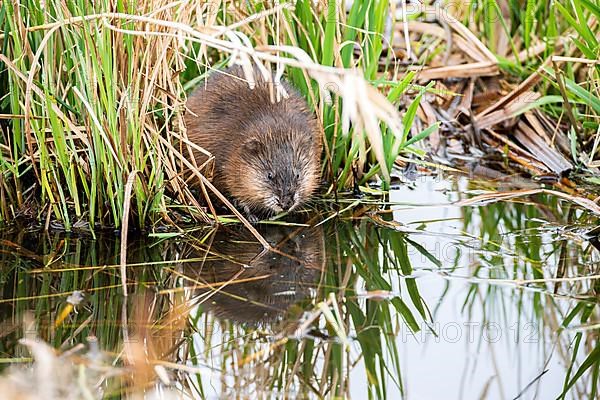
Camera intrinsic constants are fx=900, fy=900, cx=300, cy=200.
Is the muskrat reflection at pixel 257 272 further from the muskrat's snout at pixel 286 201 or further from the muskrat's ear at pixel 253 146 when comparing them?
the muskrat's ear at pixel 253 146

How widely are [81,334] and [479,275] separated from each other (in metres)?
1.34

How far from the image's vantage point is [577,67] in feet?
16.1

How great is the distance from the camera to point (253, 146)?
13.2 ft

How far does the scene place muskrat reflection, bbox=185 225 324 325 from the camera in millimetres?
2861

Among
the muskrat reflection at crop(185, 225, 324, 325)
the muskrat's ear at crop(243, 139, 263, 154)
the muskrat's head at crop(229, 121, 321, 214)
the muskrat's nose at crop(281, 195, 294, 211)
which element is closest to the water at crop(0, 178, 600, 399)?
the muskrat reflection at crop(185, 225, 324, 325)

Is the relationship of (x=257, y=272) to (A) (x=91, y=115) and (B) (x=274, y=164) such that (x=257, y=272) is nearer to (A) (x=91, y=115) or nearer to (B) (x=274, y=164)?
(A) (x=91, y=115)

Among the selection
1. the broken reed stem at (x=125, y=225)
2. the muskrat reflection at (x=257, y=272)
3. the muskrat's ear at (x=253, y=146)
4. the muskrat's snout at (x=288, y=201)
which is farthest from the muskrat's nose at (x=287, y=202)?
the broken reed stem at (x=125, y=225)

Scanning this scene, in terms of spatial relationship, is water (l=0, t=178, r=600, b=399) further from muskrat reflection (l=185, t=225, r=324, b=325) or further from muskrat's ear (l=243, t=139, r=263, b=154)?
muskrat's ear (l=243, t=139, r=263, b=154)

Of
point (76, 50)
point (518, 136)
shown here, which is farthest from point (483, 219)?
point (76, 50)

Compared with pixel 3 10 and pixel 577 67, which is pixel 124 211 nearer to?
pixel 3 10

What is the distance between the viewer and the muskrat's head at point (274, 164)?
13.1ft

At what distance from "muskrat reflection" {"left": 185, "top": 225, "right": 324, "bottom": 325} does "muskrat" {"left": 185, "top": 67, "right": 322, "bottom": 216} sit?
31cm

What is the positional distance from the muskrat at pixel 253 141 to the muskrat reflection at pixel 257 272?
31 cm

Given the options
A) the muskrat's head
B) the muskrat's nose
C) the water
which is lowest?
the water
